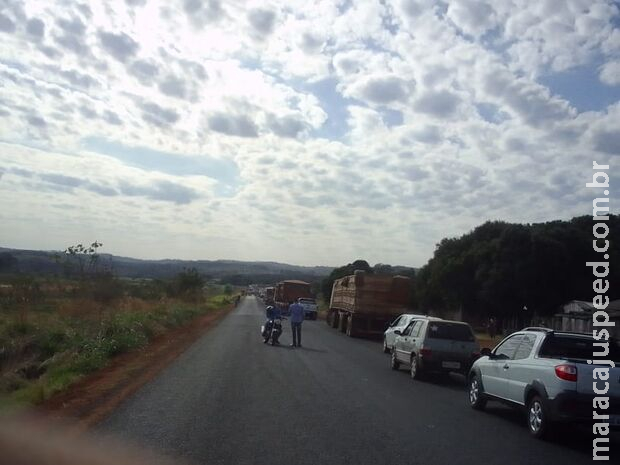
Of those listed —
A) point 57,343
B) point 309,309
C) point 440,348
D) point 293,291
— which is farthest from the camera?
point 293,291

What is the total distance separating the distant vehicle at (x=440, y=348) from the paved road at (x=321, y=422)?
0.57 meters

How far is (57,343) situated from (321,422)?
51.5 ft

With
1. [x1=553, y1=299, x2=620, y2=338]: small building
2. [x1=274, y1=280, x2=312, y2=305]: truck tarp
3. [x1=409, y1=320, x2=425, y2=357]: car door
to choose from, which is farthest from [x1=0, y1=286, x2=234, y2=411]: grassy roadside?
Result: [x1=274, y1=280, x2=312, y2=305]: truck tarp

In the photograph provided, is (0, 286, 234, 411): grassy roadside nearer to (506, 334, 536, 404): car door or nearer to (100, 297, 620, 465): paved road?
(100, 297, 620, 465): paved road

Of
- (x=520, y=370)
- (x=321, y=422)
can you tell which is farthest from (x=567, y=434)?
(x=321, y=422)

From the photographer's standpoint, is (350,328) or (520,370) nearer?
(520,370)

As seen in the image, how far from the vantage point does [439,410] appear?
515 inches

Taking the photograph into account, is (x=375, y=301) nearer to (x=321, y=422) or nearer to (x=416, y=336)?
(x=416, y=336)

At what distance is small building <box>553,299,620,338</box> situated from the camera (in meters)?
41.0

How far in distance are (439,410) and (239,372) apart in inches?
246

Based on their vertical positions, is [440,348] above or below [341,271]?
below

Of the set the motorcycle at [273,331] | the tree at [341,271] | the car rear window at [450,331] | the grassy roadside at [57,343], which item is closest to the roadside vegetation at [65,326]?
the grassy roadside at [57,343]

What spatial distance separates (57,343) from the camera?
24.3 m

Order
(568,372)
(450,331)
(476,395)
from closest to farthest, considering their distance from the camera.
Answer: (568,372)
(476,395)
(450,331)
